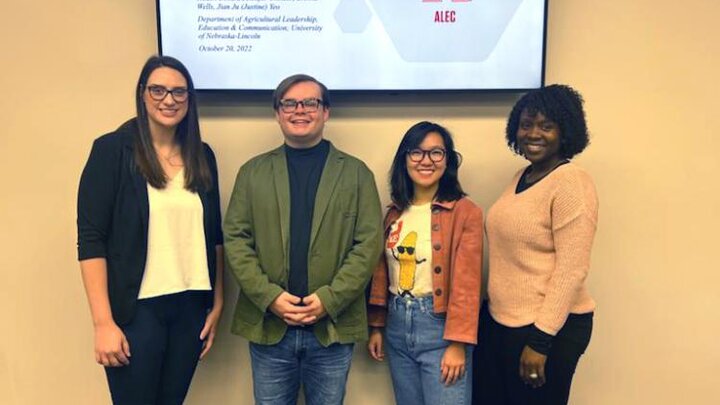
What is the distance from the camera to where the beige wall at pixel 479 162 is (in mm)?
1903

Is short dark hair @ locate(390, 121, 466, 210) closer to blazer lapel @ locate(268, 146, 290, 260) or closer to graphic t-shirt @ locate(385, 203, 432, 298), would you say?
graphic t-shirt @ locate(385, 203, 432, 298)

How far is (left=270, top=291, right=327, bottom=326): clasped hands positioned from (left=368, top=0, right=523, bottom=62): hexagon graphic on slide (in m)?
0.99

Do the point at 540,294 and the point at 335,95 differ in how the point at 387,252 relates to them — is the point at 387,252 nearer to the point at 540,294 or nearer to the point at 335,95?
the point at 540,294

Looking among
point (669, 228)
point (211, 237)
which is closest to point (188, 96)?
point (211, 237)

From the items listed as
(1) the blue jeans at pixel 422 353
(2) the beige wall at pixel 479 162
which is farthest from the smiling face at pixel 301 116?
(1) the blue jeans at pixel 422 353

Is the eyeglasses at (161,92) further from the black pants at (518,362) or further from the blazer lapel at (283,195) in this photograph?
the black pants at (518,362)

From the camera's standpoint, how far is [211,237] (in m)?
1.56

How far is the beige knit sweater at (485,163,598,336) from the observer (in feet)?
4.48

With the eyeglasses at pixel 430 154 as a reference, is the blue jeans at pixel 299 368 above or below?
below

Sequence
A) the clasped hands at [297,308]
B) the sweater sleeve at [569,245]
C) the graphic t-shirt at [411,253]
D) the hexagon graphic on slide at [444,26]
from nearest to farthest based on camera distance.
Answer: the sweater sleeve at [569,245], the clasped hands at [297,308], the graphic t-shirt at [411,253], the hexagon graphic on slide at [444,26]

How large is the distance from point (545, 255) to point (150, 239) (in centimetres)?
116

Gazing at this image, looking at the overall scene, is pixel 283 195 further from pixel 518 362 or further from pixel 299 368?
pixel 518 362

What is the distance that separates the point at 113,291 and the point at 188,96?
62 cm

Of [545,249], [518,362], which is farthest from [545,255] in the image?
[518,362]
